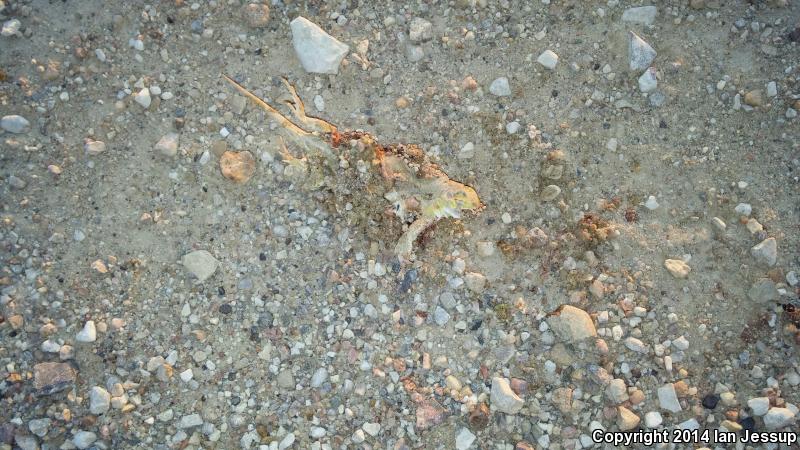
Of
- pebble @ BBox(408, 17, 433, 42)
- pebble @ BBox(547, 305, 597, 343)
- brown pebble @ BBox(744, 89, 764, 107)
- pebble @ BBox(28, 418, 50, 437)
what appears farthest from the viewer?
pebble @ BBox(408, 17, 433, 42)

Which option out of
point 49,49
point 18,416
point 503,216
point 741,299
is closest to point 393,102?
point 503,216

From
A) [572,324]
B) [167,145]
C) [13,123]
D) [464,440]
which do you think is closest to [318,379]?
[464,440]

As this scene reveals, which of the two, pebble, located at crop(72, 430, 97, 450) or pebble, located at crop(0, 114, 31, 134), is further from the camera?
pebble, located at crop(0, 114, 31, 134)

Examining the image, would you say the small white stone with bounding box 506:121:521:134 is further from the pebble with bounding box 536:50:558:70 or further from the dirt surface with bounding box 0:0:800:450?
the pebble with bounding box 536:50:558:70

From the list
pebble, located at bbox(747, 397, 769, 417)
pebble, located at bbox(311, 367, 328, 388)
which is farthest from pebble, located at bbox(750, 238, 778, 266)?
pebble, located at bbox(311, 367, 328, 388)

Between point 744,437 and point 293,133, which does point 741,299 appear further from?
point 293,133

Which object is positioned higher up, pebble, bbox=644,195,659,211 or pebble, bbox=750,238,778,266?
pebble, bbox=644,195,659,211

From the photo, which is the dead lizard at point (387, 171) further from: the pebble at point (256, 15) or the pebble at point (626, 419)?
the pebble at point (626, 419)
